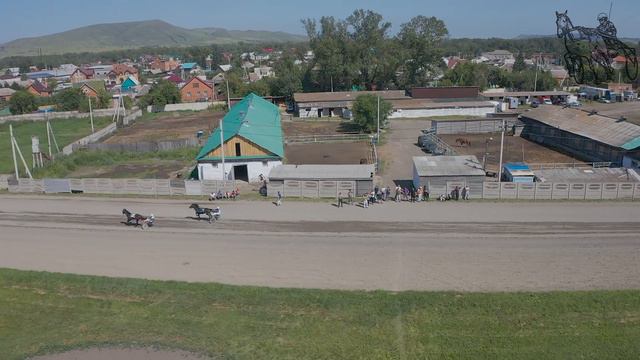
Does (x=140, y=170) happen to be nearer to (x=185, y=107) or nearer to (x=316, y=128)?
(x=316, y=128)

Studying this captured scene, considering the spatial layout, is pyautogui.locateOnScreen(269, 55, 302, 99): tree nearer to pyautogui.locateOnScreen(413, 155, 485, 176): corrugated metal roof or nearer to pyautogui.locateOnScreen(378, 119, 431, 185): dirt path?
pyautogui.locateOnScreen(378, 119, 431, 185): dirt path

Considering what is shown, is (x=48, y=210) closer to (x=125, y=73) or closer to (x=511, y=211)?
(x=511, y=211)

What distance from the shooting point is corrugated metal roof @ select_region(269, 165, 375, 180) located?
92.8ft

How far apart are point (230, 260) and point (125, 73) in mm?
130575

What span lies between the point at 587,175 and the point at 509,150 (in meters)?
11.4

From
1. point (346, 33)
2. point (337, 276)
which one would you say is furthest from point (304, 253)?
point (346, 33)

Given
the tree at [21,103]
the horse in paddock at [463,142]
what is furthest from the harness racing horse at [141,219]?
the tree at [21,103]

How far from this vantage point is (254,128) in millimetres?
36906

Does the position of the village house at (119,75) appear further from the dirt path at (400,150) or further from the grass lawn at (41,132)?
the dirt path at (400,150)

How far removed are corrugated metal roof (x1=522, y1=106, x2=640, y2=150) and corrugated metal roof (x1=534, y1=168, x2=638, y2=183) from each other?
152 inches

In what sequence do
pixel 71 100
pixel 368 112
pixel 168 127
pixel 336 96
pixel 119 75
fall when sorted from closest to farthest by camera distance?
pixel 368 112
pixel 168 127
pixel 336 96
pixel 71 100
pixel 119 75

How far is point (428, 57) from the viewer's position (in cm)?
7225

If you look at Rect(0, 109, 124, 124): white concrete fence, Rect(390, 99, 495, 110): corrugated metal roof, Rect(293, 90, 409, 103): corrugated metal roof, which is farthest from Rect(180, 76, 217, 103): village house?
Rect(390, 99, 495, 110): corrugated metal roof

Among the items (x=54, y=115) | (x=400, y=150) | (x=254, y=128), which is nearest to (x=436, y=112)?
(x=400, y=150)
